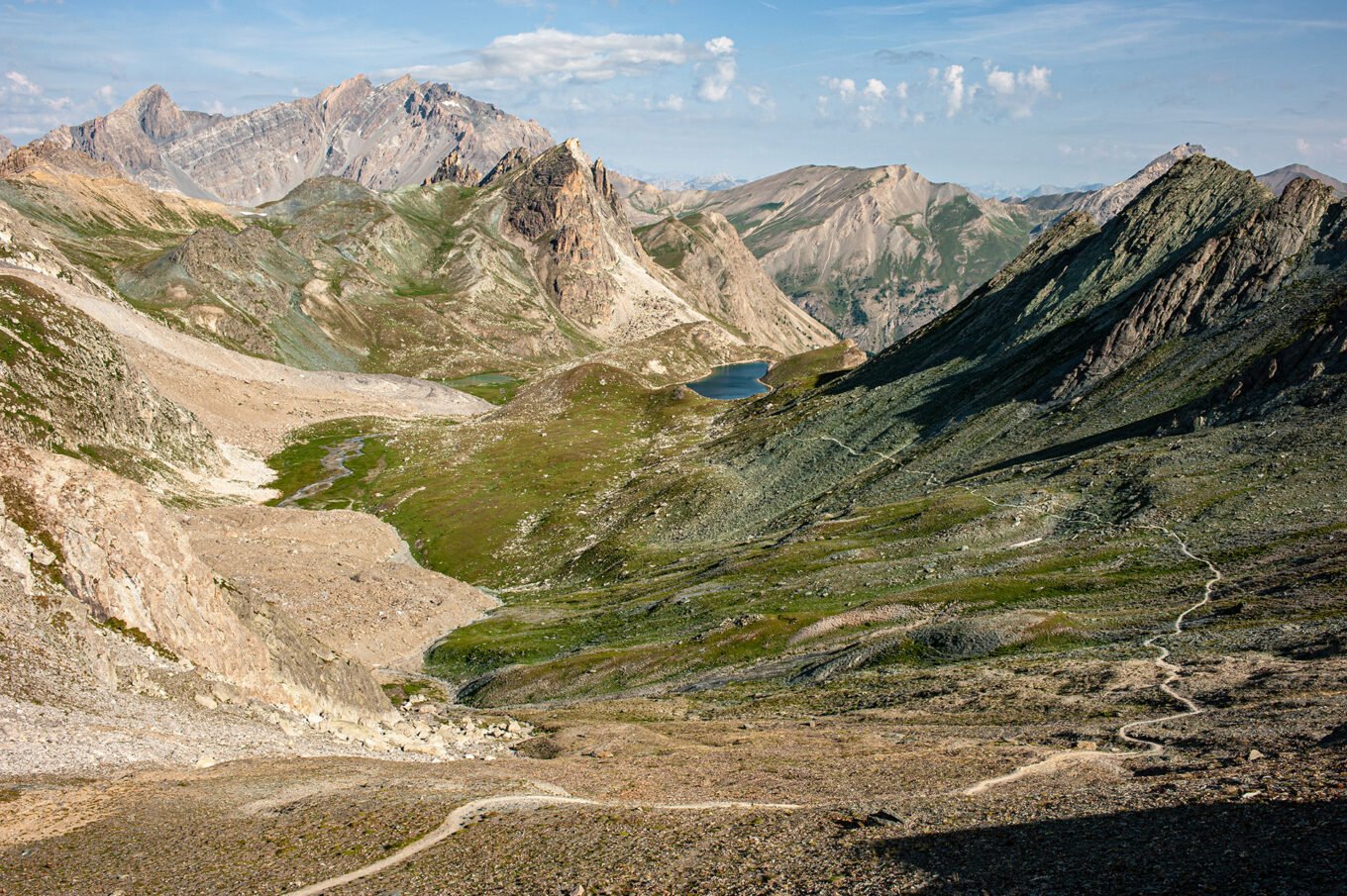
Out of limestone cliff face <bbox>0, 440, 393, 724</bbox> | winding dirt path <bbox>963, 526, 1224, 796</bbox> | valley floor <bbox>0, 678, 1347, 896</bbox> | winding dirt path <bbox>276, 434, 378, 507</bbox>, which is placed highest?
limestone cliff face <bbox>0, 440, 393, 724</bbox>

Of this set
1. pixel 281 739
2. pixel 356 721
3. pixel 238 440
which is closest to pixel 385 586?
pixel 356 721

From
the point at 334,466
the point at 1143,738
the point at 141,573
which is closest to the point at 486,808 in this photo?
the point at 141,573

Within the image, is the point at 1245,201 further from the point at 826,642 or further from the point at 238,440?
the point at 238,440

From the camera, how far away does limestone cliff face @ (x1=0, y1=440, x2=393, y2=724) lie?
37.5 metres

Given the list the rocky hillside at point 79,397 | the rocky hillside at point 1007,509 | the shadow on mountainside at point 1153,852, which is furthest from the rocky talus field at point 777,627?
the rocky hillside at point 79,397

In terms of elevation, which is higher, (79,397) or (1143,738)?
(79,397)

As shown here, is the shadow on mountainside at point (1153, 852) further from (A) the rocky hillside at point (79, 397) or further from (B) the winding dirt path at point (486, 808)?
(A) the rocky hillside at point (79, 397)

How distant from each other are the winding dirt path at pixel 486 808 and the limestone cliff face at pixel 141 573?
653 inches

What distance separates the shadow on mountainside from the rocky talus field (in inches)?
5.3

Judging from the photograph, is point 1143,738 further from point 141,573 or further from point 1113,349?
point 1113,349

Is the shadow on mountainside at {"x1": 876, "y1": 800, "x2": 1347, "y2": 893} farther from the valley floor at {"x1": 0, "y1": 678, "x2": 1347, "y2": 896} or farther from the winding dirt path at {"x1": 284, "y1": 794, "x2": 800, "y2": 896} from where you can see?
the winding dirt path at {"x1": 284, "y1": 794, "x2": 800, "y2": 896}

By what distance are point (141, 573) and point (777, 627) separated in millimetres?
42397

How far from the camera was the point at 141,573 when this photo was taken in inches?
1542

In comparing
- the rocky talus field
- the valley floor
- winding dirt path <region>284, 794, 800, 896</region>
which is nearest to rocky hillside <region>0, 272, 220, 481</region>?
the rocky talus field
